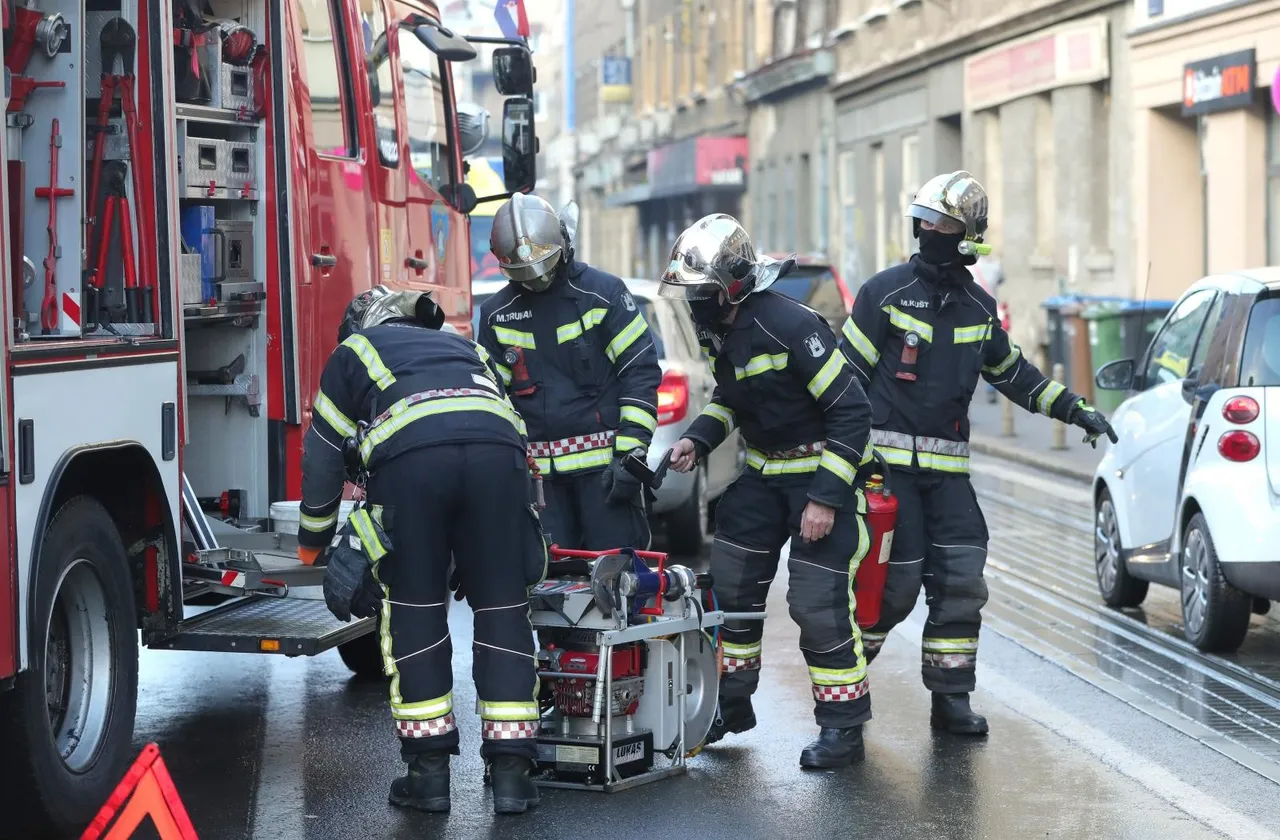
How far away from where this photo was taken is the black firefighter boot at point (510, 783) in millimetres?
6215

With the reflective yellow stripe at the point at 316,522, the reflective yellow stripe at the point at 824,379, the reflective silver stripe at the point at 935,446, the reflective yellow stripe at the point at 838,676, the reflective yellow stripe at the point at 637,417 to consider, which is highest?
the reflective yellow stripe at the point at 824,379

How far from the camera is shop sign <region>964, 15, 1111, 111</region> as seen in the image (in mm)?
24234

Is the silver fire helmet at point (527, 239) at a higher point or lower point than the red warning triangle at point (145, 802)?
higher

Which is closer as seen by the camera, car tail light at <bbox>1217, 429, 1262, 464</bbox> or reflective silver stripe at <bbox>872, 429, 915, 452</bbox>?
reflective silver stripe at <bbox>872, 429, 915, 452</bbox>

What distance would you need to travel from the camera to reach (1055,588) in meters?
10.8

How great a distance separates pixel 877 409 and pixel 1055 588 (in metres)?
3.78

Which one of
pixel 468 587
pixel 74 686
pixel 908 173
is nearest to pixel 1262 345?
pixel 468 587

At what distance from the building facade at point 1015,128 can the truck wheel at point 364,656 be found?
16386 mm

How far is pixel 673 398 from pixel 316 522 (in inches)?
208

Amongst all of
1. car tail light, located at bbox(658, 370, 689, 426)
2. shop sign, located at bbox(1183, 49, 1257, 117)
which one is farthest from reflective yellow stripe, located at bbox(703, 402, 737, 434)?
shop sign, located at bbox(1183, 49, 1257, 117)

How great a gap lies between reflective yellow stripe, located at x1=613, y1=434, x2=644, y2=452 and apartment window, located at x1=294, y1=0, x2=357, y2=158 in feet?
5.47

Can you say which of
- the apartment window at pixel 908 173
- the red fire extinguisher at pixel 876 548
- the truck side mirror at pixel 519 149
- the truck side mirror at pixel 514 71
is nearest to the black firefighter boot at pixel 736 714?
the red fire extinguisher at pixel 876 548

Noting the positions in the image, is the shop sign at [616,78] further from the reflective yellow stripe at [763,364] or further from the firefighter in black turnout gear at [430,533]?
the firefighter in black turnout gear at [430,533]

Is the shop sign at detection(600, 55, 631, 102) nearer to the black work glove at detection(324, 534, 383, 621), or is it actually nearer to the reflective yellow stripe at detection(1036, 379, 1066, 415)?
the reflective yellow stripe at detection(1036, 379, 1066, 415)
